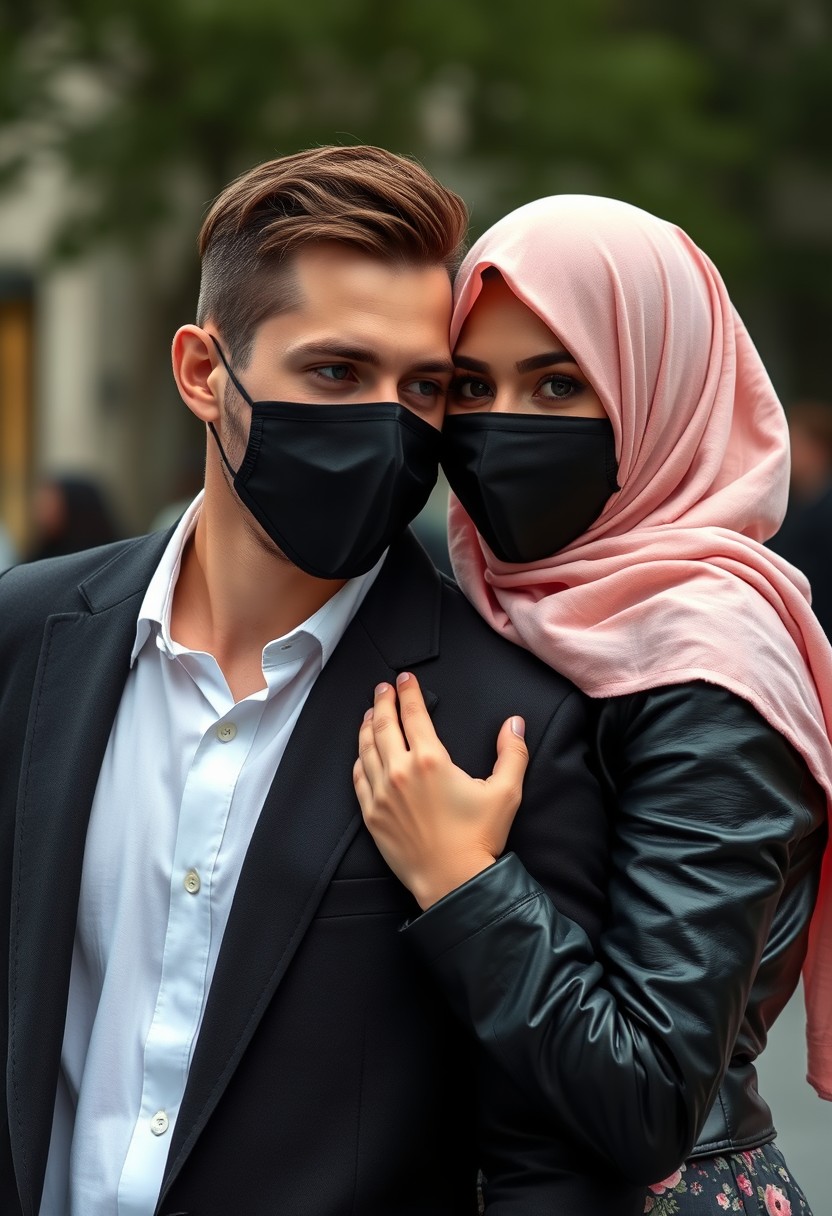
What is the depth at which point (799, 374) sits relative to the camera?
68.7 ft

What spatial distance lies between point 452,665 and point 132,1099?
30.3 inches

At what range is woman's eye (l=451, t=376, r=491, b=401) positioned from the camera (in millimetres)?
2580

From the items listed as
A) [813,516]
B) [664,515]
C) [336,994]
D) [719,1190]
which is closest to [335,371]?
[664,515]

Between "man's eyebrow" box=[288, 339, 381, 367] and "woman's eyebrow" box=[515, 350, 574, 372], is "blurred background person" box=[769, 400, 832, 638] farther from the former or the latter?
"man's eyebrow" box=[288, 339, 381, 367]

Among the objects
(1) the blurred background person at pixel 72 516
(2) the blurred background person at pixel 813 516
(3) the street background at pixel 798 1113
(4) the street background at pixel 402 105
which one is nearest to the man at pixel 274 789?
(3) the street background at pixel 798 1113

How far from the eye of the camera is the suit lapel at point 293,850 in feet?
7.42

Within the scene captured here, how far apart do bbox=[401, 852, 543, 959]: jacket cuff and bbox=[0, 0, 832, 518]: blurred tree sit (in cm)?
1058

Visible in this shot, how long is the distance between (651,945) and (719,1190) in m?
0.47

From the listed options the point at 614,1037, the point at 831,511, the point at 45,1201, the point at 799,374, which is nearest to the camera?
the point at 614,1037

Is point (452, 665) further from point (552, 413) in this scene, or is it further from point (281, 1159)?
point (281, 1159)

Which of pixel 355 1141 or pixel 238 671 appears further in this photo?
pixel 238 671

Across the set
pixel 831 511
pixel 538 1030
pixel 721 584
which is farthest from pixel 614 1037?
pixel 831 511

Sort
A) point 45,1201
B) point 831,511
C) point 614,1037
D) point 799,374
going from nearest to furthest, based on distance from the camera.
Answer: point 614,1037 < point 45,1201 < point 831,511 < point 799,374

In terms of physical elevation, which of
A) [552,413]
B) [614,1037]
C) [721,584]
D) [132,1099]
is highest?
[552,413]
